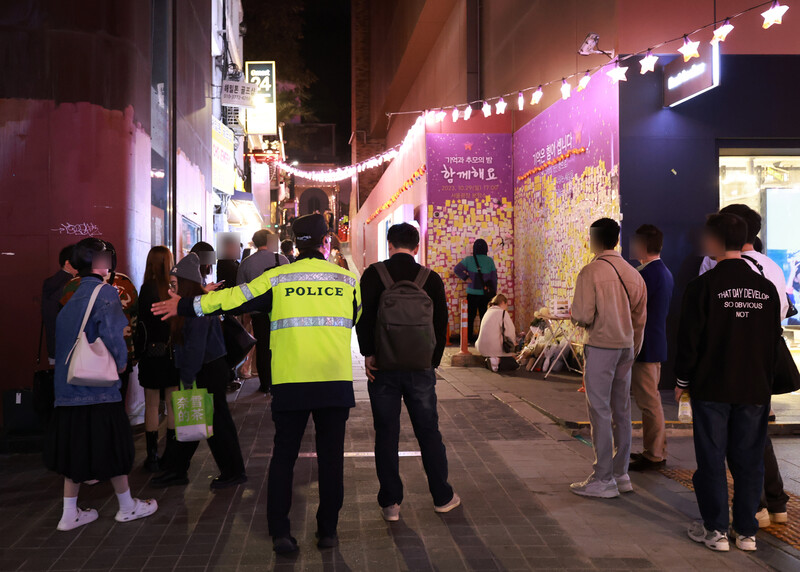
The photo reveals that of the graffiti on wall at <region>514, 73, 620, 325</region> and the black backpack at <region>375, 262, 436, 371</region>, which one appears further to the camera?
the graffiti on wall at <region>514, 73, 620, 325</region>

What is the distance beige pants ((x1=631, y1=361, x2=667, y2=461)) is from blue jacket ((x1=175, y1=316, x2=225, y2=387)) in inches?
129

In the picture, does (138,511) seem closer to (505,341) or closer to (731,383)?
(731,383)

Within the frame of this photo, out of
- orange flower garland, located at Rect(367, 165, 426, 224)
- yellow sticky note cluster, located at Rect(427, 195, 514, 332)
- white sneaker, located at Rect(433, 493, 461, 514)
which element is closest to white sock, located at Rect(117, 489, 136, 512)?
white sneaker, located at Rect(433, 493, 461, 514)

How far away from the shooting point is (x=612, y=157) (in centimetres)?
964

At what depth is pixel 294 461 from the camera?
165 inches

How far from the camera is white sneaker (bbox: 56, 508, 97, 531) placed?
456 centimetres

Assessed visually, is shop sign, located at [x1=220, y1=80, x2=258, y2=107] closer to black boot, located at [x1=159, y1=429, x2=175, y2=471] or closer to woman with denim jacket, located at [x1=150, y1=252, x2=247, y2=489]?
woman with denim jacket, located at [x1=150, y1=252, x2=247, y2=489]

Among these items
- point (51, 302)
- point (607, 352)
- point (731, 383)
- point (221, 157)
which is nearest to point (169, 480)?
point (51, 302)

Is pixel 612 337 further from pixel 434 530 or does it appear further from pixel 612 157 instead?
pixel 612 157

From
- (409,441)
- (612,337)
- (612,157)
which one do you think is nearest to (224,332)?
(409,441)

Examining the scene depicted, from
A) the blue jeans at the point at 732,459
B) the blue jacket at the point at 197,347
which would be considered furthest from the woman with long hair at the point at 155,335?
the blue jeans at the point at 732,459

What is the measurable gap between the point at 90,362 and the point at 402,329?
192 cm

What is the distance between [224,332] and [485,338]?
627 centimetres

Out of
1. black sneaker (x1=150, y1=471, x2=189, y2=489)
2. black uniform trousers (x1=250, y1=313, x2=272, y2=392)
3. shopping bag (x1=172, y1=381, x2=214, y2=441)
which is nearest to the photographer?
shopping bag (x1=172, y1=381, x2=214, y2=441)
